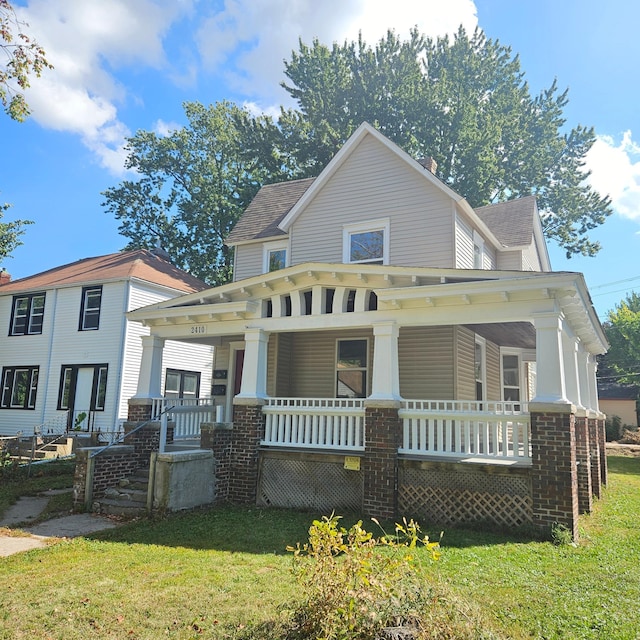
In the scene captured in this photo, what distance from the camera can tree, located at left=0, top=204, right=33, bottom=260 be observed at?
97.7 ft

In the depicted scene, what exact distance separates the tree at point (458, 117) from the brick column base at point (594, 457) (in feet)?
60.3

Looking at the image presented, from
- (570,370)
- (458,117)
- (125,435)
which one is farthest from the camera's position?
(458,117)

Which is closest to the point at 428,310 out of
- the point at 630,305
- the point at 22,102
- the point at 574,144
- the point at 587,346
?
the point at 587,346

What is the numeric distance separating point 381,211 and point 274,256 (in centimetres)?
369

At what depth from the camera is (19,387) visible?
21266 mm

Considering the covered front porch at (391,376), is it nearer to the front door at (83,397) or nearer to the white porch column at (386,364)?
the white porch column at (386,364)

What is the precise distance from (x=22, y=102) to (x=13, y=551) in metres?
7.35

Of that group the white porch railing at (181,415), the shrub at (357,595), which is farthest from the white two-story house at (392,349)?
the shrub at (357,595)

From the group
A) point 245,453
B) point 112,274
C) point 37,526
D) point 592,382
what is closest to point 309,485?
point 245,453

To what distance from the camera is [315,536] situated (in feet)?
14.9

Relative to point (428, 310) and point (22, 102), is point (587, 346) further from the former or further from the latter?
point (22, 102)

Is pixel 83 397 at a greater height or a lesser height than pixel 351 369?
lesser

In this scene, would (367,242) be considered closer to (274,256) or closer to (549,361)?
(274,256)

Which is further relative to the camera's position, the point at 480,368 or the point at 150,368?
the point at 480,368
